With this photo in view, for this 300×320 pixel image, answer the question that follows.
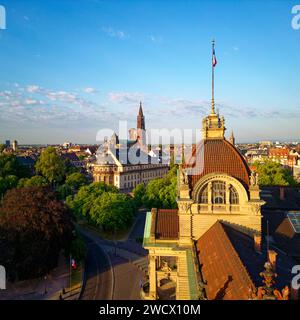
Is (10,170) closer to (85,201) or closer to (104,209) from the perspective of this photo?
(85,201)

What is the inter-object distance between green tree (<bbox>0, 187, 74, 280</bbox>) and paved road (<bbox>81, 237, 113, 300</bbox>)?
4689mm

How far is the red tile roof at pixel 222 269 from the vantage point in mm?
14547

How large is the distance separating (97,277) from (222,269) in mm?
24164

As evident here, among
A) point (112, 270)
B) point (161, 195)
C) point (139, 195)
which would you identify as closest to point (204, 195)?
point (112, 270)

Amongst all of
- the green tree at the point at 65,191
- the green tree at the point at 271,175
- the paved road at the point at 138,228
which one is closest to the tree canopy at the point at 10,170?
the green tree at the point at 65,191

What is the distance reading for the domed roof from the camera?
25.8 metres

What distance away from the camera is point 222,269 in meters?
17.1

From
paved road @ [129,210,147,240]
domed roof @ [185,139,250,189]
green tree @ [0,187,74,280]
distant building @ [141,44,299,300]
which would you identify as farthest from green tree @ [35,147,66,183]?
domed roof @ [185,139,250,189]

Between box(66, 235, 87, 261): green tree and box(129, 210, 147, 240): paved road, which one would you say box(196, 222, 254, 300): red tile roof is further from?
box(129, 210, 147, 240): paved road

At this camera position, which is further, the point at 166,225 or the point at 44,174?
the point at 44,174

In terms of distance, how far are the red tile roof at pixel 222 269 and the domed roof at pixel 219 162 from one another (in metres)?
4.87

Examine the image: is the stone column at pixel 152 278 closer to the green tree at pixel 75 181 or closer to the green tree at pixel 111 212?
the green tree at pixel 111 212

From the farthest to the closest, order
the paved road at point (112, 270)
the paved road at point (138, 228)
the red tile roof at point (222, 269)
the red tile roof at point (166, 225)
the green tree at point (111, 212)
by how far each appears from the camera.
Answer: the paved road at point (138, 228) → the green tree at point (111, 212) → the paved road at point (112, 270) → the red tile roof at point (166, 225) → the red tile roof at point (222, 269)

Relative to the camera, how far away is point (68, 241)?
38125mm
